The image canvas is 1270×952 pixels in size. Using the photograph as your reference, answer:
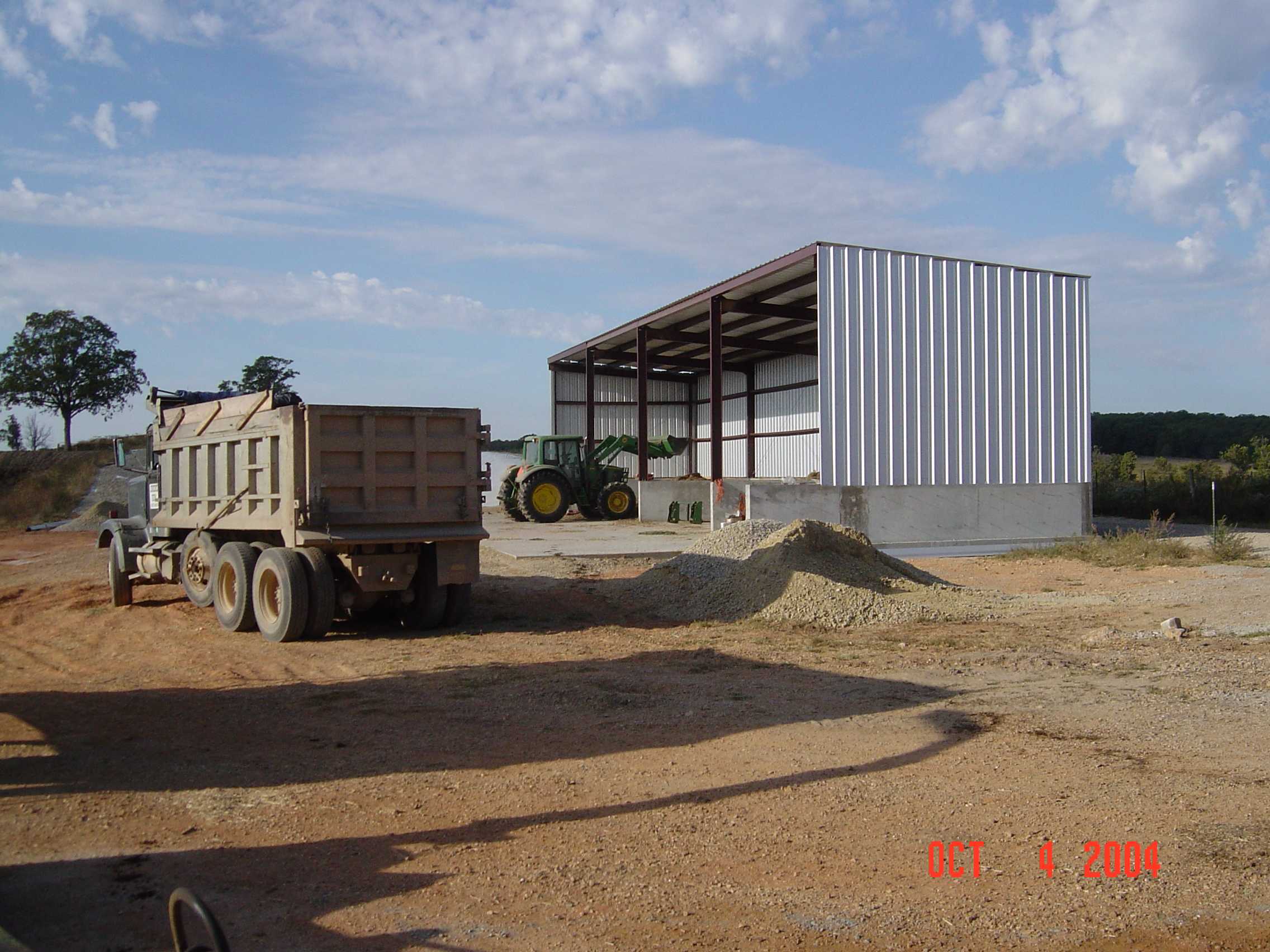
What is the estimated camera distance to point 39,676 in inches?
382

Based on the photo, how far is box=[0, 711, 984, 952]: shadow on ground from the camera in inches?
158

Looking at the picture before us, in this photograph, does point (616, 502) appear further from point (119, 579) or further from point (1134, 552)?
point (119, 579)

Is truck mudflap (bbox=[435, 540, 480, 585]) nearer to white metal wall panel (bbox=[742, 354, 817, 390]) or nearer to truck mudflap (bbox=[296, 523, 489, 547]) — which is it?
truck mudflap (bbox=[296, 523, 489, 547])

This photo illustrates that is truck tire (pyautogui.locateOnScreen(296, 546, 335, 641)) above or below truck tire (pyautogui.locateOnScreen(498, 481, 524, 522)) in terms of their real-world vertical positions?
below

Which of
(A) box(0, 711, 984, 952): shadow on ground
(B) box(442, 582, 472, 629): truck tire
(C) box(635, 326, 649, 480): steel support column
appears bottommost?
(A) box(0, 711, 984, 952): shadow on ground

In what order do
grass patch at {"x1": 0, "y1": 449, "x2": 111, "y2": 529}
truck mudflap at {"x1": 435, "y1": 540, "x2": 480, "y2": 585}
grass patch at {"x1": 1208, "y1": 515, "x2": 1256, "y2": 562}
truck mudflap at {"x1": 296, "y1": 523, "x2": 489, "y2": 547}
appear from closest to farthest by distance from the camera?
truck mudflap at {"x1": 296, "y1": 523, "x2": 489, "y2": 547} → truck mudflap at {"x1": 435, "y1": 540, "x2": 480, "y2": 585} → grass patch at {"x1": 1208, "y1": 515, "x2": 1256, "y2": 562} → grass patch at {"x1": 0, "y1": 449, "x2": 111, "y2": 529}

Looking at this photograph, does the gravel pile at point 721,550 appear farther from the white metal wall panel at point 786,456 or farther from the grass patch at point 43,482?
the grass patch at point 43,482

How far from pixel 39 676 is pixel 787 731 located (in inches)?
283

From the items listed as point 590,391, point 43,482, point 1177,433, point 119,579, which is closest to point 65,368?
point 43,482

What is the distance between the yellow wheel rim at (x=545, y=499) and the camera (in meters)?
30.3

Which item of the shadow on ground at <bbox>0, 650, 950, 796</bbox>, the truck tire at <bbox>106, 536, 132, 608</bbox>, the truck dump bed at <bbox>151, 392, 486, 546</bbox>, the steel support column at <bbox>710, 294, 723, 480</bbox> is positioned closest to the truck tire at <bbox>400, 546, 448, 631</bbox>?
the truck dump bed at <bbox>151, 392, 486, 546</bbox>

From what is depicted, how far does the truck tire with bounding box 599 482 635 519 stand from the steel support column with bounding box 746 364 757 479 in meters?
10.7

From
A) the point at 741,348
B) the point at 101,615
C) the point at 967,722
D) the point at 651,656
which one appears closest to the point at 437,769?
the point at 967,722

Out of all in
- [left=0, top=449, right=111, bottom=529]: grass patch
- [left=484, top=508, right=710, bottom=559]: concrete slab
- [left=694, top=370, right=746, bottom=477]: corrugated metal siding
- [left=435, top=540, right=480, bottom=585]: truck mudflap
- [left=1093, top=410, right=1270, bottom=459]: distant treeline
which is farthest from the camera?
[left=1093, top=410, right=1270, bottom=459]: distant treeline
